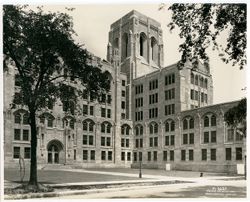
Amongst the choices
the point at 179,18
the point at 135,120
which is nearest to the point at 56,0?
the point at 179,18

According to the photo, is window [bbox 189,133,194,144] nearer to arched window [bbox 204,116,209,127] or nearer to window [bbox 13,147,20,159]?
arched window [bbox 204,116,209,127]

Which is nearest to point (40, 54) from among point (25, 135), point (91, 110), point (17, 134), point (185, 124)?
point (17, 134)

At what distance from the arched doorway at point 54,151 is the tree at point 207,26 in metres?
48.5

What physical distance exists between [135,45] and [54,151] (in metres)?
28.9

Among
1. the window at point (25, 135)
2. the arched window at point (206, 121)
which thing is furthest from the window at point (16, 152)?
the arched window at point (206, 121)

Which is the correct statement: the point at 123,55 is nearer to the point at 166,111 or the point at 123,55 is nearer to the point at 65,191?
the point at 166,111

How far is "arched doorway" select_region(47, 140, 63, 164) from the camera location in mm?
63781

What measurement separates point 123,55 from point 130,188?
60.3 metres

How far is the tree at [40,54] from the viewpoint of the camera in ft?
79.2

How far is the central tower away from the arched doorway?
67.3ft

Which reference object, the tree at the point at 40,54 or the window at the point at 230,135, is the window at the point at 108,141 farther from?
the tree at the point at 40,54

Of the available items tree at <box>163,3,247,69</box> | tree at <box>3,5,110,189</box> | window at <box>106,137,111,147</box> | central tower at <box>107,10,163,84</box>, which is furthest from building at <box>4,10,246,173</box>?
tree at <box>163,3,247,69</box>

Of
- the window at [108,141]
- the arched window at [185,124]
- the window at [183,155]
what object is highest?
the arched window at [185,124]

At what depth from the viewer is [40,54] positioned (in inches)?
1010
